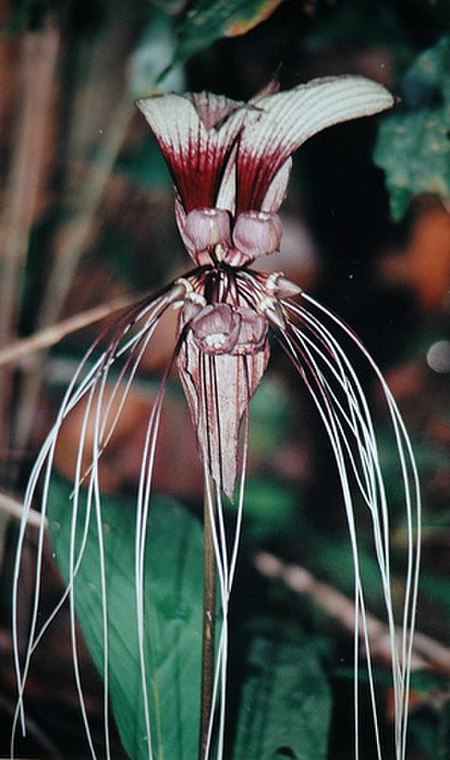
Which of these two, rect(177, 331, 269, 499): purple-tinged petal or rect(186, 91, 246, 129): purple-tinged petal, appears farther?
rect(177, 331, 269, 499): purple-tinged petal

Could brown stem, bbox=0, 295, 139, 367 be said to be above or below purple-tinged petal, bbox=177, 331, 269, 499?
above

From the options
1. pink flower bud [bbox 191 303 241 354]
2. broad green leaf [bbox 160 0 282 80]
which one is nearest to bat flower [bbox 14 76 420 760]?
pink flower bud [bbox 191 303 241 354]

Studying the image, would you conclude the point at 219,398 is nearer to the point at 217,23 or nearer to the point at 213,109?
the point at 213,109

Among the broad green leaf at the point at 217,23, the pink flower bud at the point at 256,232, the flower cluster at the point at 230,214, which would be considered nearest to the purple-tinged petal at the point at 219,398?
the flower cluster at the point at 230,214

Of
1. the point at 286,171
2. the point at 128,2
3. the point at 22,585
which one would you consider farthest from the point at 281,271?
the point at 22,585

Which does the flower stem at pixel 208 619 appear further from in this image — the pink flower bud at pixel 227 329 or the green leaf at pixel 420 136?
the green leaf at pixel 420 136

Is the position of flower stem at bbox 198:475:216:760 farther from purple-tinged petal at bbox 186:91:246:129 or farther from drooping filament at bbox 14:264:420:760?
purple-tinged petal at bbox 186:91:246:129

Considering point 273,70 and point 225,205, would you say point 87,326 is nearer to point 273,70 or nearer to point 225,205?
point 225,205
